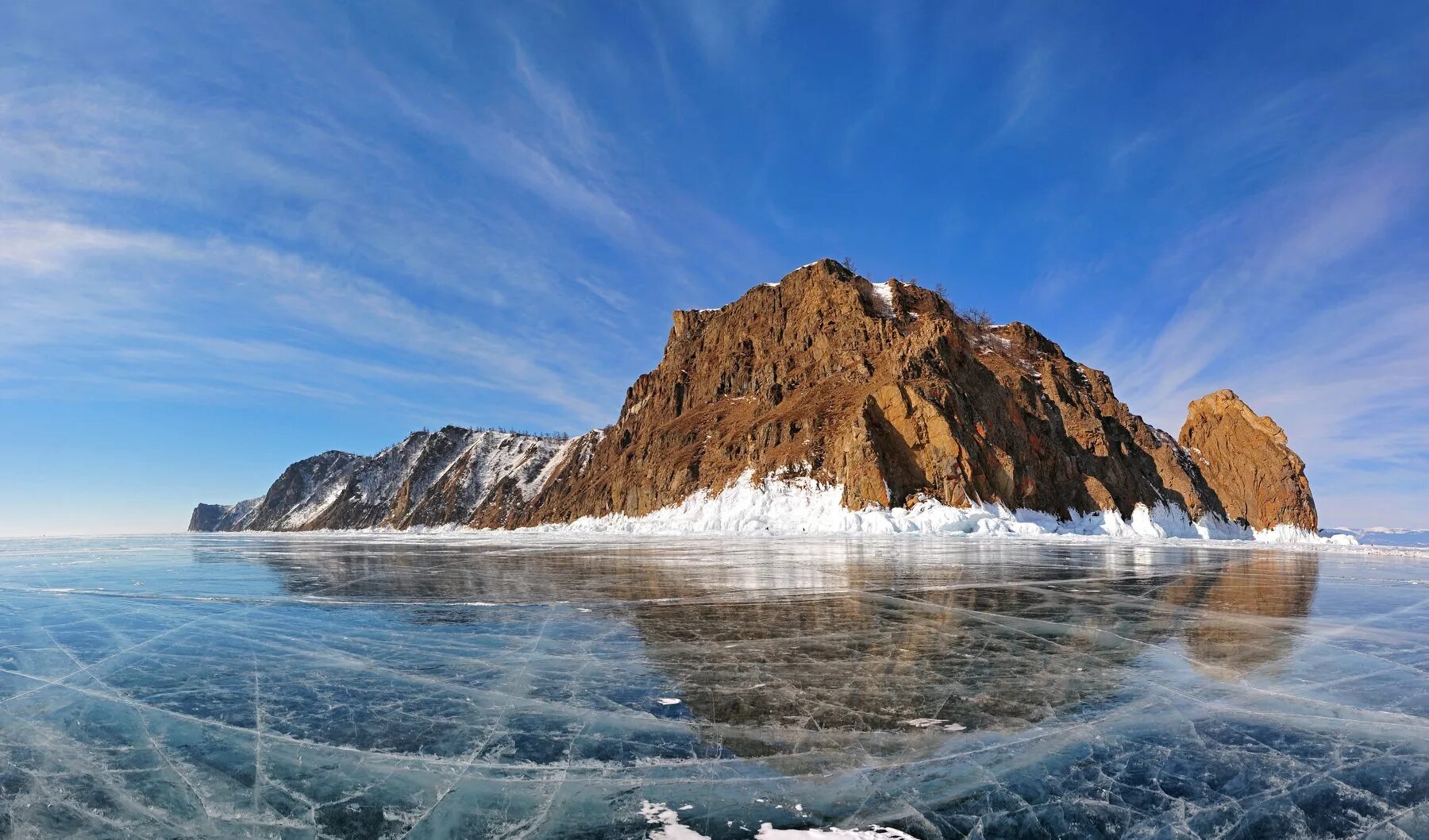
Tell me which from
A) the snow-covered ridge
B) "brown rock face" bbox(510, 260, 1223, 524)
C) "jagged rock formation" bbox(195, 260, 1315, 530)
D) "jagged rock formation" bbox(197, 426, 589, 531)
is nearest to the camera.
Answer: the snow-covered ridge

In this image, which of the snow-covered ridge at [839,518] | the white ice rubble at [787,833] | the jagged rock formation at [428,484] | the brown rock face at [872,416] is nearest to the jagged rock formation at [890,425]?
the brown rock face at [872,416]

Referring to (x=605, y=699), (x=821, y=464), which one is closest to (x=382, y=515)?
(x=821, y=464)

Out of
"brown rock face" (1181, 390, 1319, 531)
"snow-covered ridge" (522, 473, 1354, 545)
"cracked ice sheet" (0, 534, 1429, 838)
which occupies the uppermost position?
"brown rock face" (1181, 390, 1319, 531)

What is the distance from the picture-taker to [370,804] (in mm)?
3453

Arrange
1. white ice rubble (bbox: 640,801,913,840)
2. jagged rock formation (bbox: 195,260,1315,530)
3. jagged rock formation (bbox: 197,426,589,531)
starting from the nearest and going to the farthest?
white ice rubble (bbox: 640,801,913,840), jagged rock formation (bbox: 195,260,1315,530), jagged rock formation (bbox: 197,426,589,531)

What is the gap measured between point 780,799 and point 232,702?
14.7 ft

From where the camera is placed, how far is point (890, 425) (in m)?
52.5

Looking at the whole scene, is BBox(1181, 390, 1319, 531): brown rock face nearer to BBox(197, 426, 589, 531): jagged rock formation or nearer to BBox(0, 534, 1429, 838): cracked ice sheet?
BBox(197, 426, 589, 531): jagged rock formation

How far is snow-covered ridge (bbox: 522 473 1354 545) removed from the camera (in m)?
45.6

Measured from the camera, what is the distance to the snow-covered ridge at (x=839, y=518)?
45.6 meters

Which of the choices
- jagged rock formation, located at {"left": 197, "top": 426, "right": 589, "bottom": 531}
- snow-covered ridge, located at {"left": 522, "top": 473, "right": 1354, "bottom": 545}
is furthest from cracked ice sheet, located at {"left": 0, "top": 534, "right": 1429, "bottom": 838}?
jagged rock formation, located at {"left": 197, "top": 426, "right": 589, "bottom": 531}

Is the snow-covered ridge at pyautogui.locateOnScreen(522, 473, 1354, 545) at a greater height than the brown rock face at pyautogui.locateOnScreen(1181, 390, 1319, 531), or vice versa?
the brown rock face at pyautogui.locateOnScreen(1181, 390, 1319, 531)

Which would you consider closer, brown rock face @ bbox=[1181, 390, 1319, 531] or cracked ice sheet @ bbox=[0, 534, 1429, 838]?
cracked ice sheet @ bbox=[0, 534, 1429, 838]

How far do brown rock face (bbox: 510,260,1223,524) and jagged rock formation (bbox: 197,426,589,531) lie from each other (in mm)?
38483
